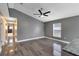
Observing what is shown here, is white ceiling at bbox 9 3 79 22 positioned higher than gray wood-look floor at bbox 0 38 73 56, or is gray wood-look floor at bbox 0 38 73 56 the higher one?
white ceiling at bbox 9 3 79 22

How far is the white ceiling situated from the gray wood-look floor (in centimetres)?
57

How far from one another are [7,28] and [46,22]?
34.6 inches

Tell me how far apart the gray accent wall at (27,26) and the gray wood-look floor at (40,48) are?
16 centimetres

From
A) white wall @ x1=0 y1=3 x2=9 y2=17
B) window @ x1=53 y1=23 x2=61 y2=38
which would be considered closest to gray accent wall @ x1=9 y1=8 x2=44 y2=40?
white wall @ x1=0 y1=3 x2=9 y2=17

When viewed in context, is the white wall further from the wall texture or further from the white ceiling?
the wall texture

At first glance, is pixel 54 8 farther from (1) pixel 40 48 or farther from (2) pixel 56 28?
(1) pixel 40 48

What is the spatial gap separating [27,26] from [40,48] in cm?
58

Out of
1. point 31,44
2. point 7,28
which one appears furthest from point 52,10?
point 7,28

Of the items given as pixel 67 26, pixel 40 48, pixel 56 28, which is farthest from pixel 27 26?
pixel 67 26

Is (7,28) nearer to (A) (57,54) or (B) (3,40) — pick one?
(B) (3,40)

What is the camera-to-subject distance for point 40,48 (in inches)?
81.3

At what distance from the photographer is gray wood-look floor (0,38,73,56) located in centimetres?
194

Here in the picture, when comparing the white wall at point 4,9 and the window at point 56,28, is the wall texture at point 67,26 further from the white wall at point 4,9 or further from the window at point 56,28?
the white wall at point 4,9

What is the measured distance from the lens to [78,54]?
5.98 feet
